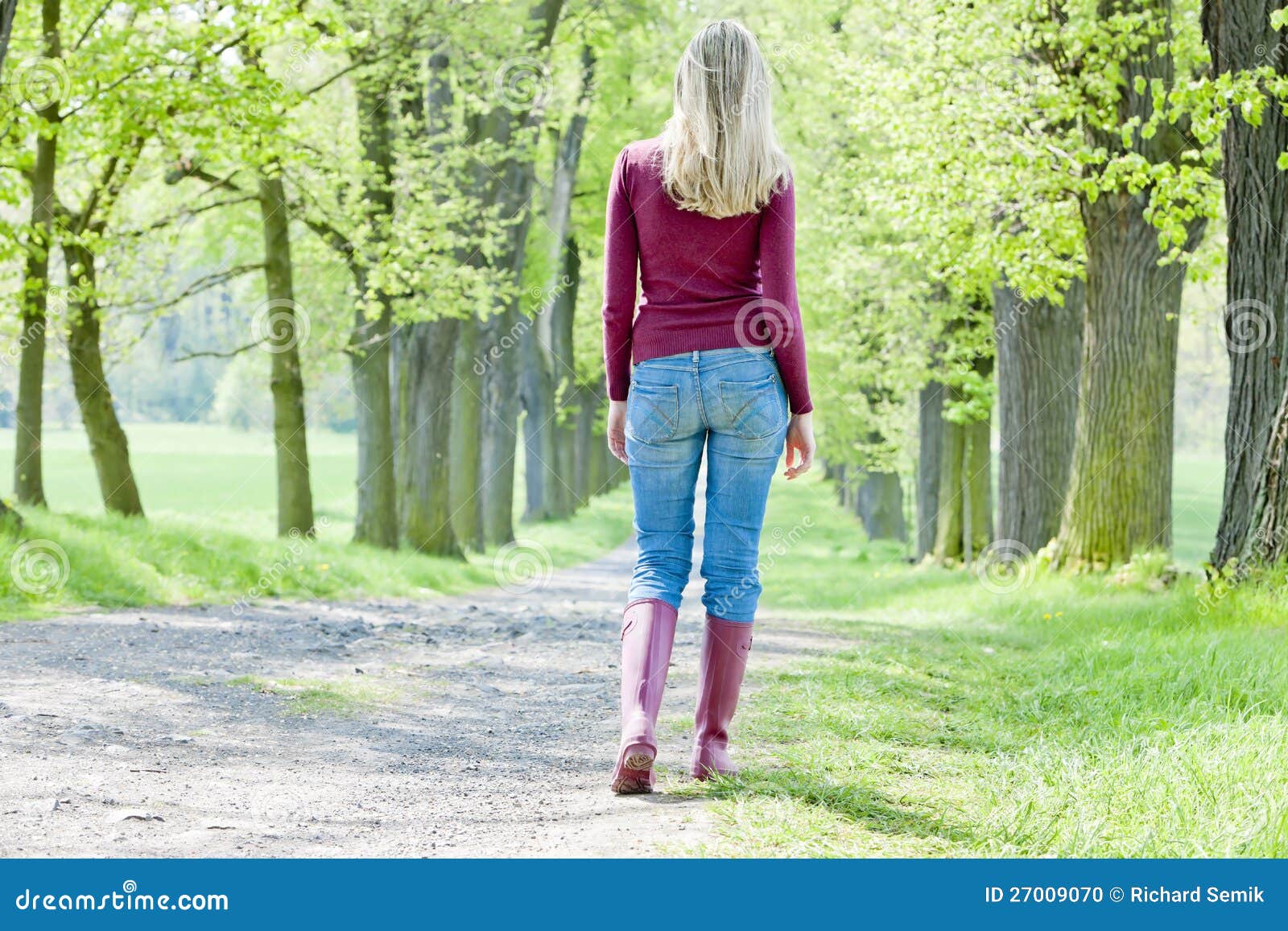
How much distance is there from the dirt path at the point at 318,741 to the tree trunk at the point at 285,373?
21.7 feet

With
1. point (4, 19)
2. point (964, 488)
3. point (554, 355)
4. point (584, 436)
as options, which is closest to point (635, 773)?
point (4, 19)

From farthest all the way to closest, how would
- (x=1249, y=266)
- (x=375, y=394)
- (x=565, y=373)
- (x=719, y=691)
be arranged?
1. (x=565, y=373)
2. (x=375, y=394)
3. (x=1249, y=266)
4. (x=719, y=691)

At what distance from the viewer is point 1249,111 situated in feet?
23.3

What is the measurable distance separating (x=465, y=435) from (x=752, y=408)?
53.3 ft

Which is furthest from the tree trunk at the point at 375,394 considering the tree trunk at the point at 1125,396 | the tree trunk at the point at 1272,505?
the tree trunk at the point at 1272,505

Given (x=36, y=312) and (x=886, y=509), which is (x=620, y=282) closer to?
(x=36, y=312)

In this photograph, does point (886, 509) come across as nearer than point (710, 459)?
No

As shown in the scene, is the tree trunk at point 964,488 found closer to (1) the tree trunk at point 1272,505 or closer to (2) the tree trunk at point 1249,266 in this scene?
(2) the tree trunk at point 1249,266

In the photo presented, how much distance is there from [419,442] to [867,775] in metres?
14.2

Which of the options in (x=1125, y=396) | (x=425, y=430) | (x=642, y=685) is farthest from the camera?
(x=425, y=430)

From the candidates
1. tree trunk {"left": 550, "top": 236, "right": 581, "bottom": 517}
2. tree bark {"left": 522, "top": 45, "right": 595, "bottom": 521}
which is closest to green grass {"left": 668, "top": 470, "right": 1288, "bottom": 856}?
tree bark {"left": 522, "top": 45, "right": 595, "bottom": 521}

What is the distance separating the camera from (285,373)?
15750 mm

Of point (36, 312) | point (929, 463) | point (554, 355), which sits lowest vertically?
point (929, 463)

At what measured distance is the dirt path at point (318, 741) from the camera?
11.8 ft
